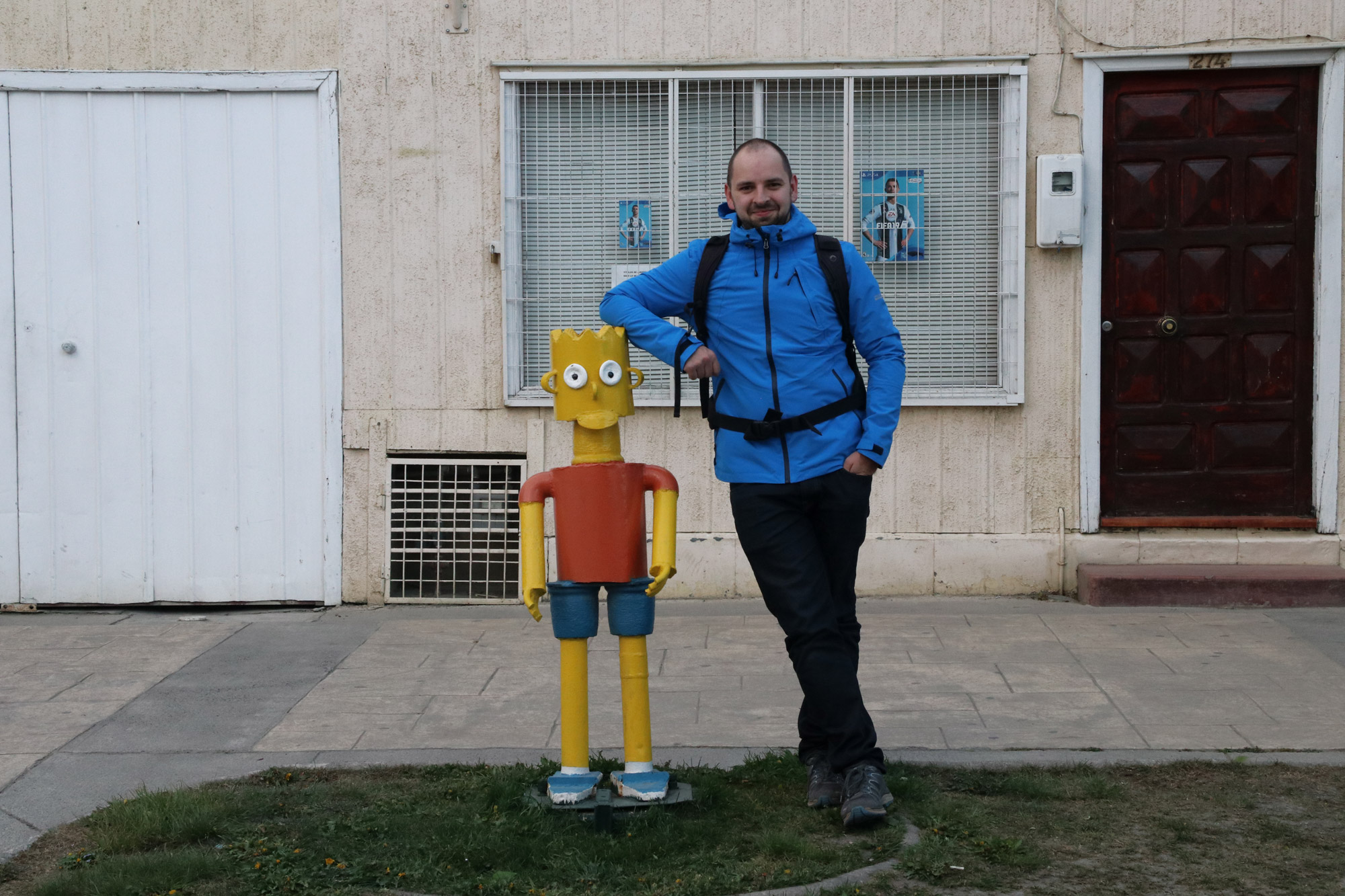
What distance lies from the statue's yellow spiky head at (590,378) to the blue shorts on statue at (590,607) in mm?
478

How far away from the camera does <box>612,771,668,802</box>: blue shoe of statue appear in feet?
14.2

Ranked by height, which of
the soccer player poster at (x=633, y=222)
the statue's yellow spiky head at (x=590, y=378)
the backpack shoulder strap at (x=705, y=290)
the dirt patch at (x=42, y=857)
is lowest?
the dirt patch at (x=42, y=857)

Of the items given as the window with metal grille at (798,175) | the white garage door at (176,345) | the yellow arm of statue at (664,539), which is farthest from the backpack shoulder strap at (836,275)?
the white garage door at (176,345)

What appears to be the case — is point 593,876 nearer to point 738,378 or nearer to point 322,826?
point 322,826

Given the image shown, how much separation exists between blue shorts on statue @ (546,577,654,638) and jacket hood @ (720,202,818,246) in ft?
3.50

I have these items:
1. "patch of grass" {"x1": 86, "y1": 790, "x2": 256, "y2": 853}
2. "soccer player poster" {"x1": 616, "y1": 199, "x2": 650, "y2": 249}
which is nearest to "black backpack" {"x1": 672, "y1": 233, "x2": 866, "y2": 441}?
"patch of grass" {"x1": 86, "y1": 790, "x2": 256, "y2": 853}

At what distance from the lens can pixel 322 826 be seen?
434cm

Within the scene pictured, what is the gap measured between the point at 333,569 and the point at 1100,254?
442cm

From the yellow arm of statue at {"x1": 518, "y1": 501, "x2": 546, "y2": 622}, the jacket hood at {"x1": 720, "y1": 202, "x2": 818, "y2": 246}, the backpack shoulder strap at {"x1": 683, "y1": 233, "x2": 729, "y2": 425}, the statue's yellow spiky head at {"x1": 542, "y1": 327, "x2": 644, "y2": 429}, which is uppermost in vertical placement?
the jacket hood at {"x1": 720, "y1": 202, "x2": 818, "y2": 246}

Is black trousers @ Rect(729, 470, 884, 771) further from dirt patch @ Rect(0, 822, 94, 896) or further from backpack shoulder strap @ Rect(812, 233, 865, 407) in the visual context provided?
dirt patch @ Rect(0, 822, 94, 896)

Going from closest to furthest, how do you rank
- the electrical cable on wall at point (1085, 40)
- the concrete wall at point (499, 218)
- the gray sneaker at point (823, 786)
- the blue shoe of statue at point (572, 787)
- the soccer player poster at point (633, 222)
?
1. the blue shoe of statue at point (572, 787)
2. the gray sneaker at point (823, 786)
3. the electrical cable on wall at point (1085, 40)
4. the concrete wall at point (499, 218)
5. the soccer player poster at point (633, 222)

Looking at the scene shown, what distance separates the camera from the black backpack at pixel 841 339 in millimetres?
4395

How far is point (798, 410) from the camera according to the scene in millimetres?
4398

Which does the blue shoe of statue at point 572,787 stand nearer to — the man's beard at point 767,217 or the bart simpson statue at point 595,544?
the bart simpson statue at point 595,544
